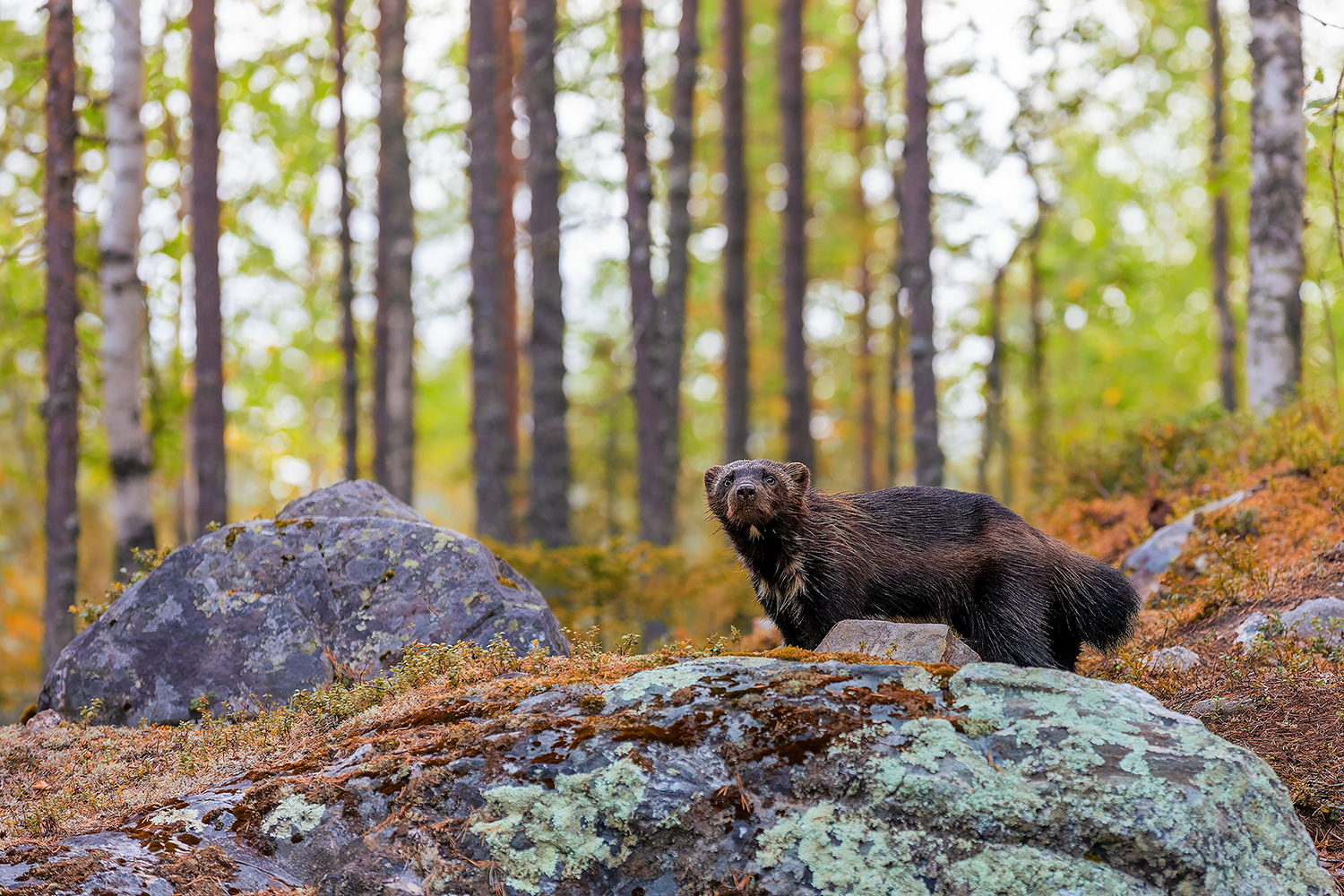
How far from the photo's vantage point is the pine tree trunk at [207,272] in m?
14.9

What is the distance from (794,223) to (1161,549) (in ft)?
42.2

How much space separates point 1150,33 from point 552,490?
1593cm

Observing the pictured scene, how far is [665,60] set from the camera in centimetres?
2803

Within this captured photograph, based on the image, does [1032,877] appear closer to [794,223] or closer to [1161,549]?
[1161,549]

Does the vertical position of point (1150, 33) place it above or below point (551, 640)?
above

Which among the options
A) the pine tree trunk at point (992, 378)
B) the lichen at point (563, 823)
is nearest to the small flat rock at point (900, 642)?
the lichen at point (563, 823)

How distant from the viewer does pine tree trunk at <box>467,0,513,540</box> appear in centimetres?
1695

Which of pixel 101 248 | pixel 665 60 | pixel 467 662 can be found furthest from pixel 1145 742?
pixel 665 60

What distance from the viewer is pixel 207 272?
48.9ft

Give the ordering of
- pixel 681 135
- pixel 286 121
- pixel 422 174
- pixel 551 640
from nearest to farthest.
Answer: pixel 551 640
pixel 681 135
pixel 286 121
pixel 422 174

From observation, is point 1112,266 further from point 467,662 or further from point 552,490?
point 467,662

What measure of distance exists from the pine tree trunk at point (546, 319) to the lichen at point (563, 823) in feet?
38.8

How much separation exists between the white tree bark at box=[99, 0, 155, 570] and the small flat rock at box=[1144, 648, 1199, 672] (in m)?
10.6

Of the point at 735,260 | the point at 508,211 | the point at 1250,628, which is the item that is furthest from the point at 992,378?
the point at 1250,628
